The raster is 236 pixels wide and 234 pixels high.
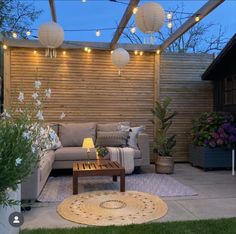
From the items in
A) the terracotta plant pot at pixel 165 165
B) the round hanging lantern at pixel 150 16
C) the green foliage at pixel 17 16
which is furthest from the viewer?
the green foliage at pixel 17 16

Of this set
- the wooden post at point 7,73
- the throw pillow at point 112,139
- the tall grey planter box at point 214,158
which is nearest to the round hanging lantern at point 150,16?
the throw pillow at point 112,139

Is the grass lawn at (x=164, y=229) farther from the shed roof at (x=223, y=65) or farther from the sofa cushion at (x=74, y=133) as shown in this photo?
the shed roof at (x=223, y=65)

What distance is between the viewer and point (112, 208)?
3594mm

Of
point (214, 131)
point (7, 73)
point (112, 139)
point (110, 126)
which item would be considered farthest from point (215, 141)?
point (7, 73)

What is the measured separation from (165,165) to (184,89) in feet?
7.25

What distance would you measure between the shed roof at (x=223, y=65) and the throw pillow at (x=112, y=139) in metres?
2.50

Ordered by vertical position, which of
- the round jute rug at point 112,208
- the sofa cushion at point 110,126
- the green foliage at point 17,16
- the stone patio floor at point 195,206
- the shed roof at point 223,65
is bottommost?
the stone patio floor at point 195,206

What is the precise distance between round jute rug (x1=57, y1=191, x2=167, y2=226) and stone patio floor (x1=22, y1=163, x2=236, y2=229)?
118 mm

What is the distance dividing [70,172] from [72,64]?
2.51 m

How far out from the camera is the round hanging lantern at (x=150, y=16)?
3564 mm

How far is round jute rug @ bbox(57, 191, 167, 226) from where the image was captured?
127 inches

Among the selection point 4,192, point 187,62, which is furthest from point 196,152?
point 4,192

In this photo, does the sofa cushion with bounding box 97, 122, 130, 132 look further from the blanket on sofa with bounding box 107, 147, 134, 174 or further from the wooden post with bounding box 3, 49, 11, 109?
the wooden post with bounding box 3, 49, 11, 109

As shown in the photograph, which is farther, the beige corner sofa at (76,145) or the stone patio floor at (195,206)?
the beige corner sofa at (76,145)
